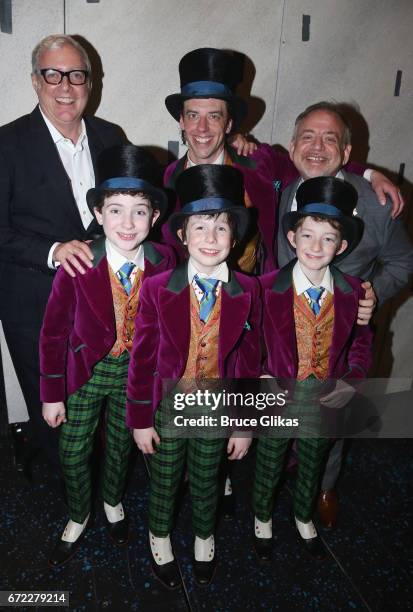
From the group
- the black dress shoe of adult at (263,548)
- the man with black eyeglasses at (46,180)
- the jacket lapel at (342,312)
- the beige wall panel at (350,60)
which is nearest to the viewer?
the jacket lapel at (342,312)

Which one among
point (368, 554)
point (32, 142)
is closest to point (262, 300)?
point (32, 142)

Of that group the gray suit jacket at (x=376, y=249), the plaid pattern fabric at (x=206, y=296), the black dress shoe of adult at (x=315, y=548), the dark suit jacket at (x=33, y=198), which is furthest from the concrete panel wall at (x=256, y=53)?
→ the black dress shoe of adult at (x=315, y=548)

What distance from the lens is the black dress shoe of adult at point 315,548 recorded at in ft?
8.16

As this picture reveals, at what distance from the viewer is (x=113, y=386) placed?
2.22 metres

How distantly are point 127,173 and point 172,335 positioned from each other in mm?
628

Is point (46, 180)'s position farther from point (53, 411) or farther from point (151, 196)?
point (53, 411)

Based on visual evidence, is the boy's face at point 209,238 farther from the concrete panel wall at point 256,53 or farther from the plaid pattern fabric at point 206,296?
the concrete panel wall at point 256,53

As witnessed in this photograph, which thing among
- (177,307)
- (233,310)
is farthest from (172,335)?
(233,310)

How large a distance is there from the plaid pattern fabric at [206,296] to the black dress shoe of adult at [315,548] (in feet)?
4.31

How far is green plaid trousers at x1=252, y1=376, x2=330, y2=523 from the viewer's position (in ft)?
7.22

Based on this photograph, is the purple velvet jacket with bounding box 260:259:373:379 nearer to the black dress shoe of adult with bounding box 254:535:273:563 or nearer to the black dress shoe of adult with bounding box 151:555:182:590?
the black dress shoe of adult with bounding box 254:535:273:563

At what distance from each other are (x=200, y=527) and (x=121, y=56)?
242cm

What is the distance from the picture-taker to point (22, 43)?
2631 mm

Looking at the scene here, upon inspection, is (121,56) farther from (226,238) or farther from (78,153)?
(226,238)
